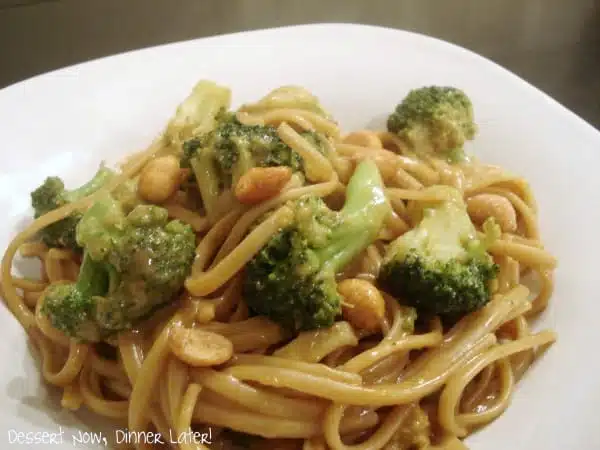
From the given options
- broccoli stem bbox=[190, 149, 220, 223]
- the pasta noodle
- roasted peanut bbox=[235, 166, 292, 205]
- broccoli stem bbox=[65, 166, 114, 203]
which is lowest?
the pasta noodle

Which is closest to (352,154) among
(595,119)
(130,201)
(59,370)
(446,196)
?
(446,196)

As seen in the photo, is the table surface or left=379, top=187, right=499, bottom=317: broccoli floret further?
the table surface

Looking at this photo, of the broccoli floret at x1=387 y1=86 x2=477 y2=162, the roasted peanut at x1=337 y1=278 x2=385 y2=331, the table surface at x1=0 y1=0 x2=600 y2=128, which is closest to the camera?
the roasted peanut at x1=337 y1=278 x2=385 y2=331

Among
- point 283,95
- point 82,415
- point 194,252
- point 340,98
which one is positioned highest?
point 340,98

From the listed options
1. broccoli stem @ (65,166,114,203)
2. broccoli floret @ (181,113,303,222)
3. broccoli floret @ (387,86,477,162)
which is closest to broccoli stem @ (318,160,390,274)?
broccoli floret @ (181,113,303,222)

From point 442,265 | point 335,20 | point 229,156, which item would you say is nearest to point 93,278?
point 229,156

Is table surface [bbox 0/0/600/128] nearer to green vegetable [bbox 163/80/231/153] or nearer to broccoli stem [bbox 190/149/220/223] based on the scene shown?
green vegetable [bbox 163/80/231/153]

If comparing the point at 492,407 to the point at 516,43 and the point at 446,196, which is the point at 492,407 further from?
the point at 516,43
